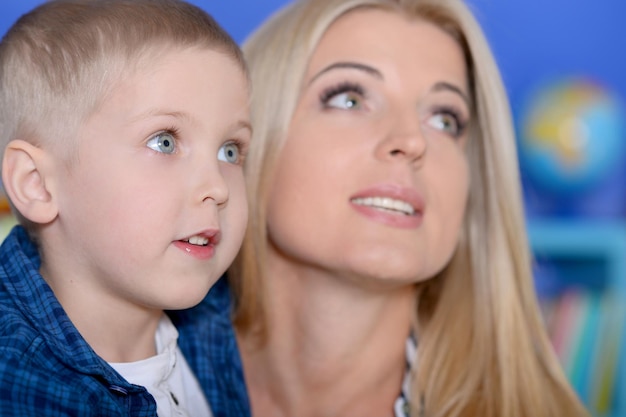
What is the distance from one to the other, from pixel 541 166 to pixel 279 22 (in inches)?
47.4

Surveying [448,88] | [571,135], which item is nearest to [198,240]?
[448,88]

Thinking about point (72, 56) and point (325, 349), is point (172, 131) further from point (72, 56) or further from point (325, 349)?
point (325, 349)

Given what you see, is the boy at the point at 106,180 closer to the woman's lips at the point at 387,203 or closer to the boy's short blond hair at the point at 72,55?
the boy's short blond hair at the point at 72,55

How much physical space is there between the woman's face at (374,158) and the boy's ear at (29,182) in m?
0.54

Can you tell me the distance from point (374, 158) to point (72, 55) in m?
0.63

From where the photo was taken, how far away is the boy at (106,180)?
45.8 inches

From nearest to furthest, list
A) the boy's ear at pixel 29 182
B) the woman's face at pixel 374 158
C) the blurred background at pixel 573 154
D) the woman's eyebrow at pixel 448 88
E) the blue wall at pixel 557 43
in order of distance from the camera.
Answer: the boy's ear at pixel 29 182, the woman's face at pixel 374 158, the woman's eyebrow at pixel 448 88, the blurred background at pixel 573 154, the blue wall at pixel 557 43

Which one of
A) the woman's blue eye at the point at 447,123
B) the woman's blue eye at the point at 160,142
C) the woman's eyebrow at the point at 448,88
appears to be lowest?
the woman's blue eye at the point at 160,142

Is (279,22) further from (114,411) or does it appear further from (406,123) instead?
(114,411)

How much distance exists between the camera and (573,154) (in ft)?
8.51

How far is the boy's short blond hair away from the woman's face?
0.44 m

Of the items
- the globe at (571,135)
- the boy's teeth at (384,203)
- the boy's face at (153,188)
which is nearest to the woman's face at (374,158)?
the boy's teeth at (384,203)

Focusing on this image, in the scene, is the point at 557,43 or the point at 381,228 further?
the point at 557,43

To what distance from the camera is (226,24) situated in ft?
9.41
